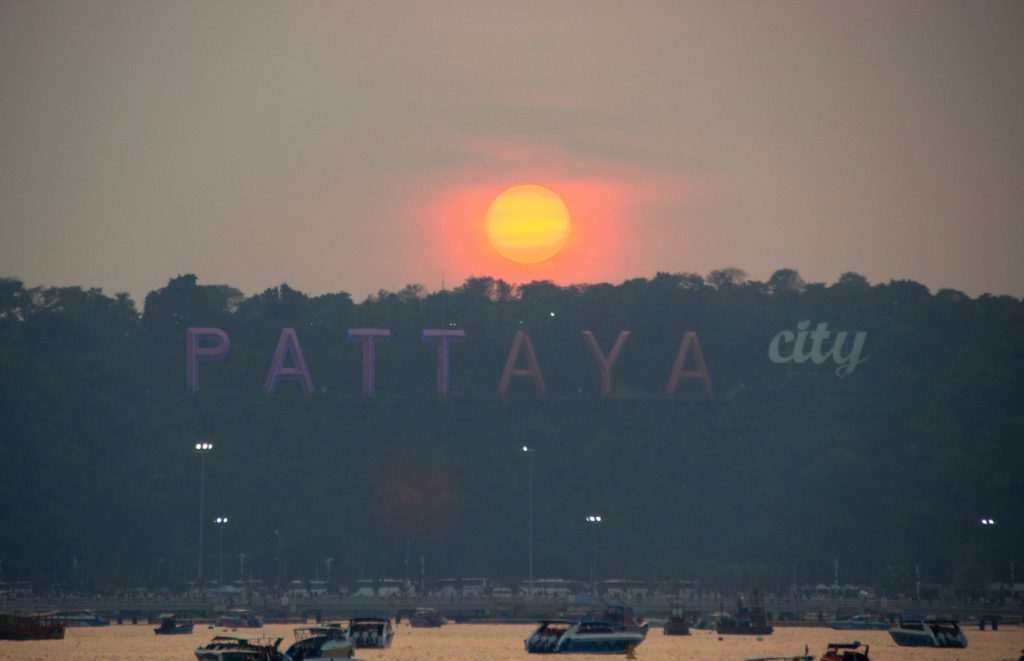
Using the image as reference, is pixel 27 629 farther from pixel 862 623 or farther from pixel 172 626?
pixel 862 623

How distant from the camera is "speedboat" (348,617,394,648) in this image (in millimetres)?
→ 142875

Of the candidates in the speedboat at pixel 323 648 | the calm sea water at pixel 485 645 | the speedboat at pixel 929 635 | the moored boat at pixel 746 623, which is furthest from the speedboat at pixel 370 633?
the speedboat at pixel 929 635

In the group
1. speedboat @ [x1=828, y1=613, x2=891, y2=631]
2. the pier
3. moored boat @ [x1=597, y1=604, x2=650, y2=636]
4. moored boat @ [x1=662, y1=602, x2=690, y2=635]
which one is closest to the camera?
moored boat @ [x1=597, y1=604, x2=650, y2=636]

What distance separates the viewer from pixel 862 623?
172375 mm

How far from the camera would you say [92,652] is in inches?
5669

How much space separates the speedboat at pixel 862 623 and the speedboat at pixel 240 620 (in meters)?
43.7

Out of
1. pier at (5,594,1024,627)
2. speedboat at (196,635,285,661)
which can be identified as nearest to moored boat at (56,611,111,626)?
pier at (5,594,1024,627)

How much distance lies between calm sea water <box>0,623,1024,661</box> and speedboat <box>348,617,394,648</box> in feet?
2.72

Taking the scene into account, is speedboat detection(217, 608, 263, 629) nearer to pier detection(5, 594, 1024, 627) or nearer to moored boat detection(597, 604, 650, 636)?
pier detection(5, 594, 1024, 627)

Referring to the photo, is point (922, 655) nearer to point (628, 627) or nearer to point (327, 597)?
point (628, 627)

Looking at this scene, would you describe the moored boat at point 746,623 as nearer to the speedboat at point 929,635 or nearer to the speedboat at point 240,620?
the speedboat at point 929,635

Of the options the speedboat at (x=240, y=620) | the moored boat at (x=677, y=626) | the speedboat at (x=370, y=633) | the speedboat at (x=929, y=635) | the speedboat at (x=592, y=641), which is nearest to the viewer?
the speedboat at (x=592, y=641)

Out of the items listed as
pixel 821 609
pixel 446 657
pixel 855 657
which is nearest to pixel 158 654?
pixel 446 657

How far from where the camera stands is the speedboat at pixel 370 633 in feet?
469
